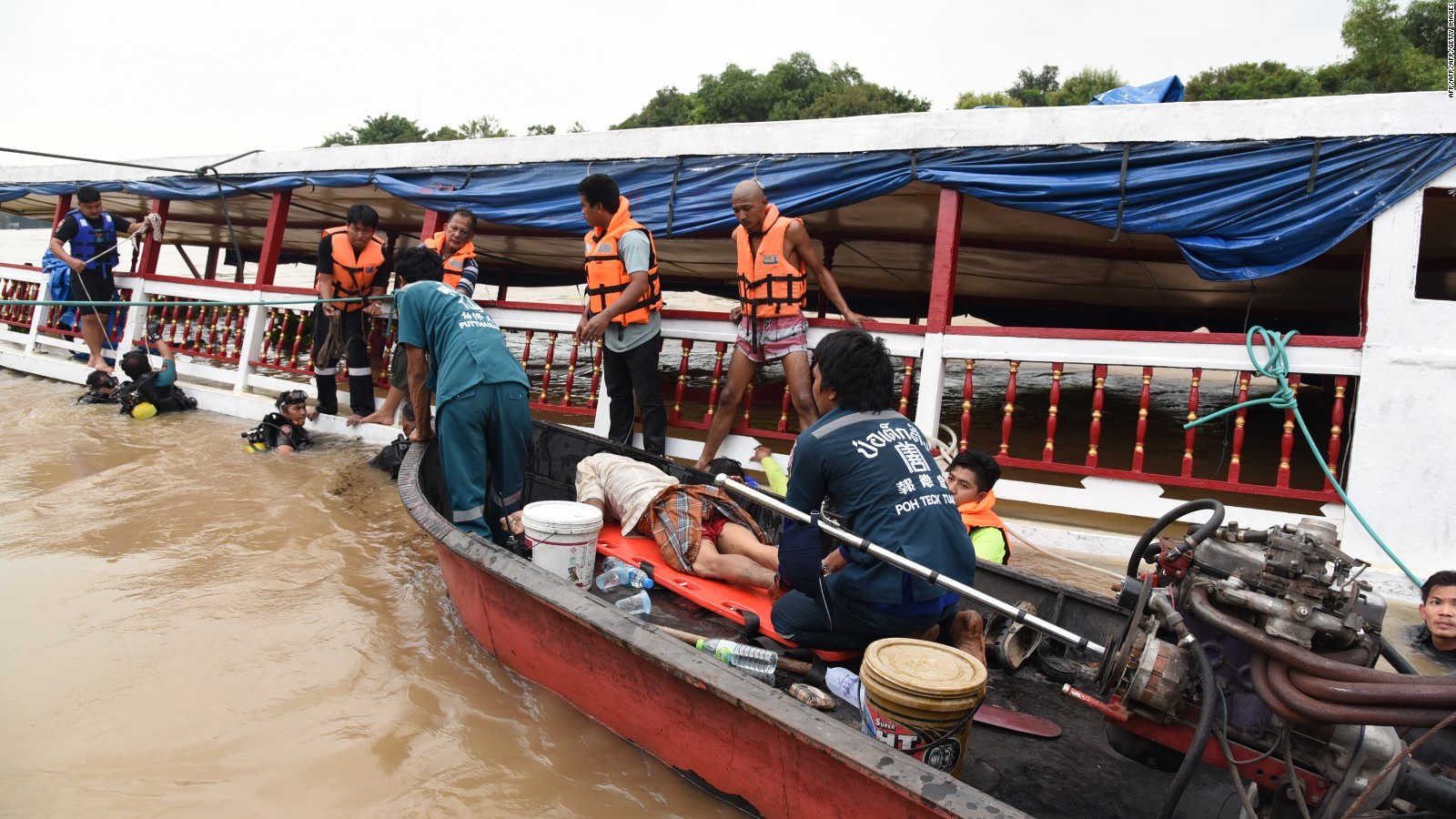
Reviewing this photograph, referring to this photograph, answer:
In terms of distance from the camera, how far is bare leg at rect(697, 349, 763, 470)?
5.79 m

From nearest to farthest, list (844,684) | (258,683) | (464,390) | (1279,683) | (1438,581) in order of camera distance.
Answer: (1279,683)
(844,684)
(258,683)
(1438,581)
(464,390)

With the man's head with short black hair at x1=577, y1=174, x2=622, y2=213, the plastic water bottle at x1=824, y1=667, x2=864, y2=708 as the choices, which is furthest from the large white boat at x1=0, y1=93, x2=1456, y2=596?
the plastic water bottle at x1=824, y1=667, x2=864, y2=708

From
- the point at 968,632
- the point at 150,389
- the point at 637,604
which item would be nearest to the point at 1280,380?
the point at 968,632

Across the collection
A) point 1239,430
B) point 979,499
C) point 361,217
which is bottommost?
point 979,499

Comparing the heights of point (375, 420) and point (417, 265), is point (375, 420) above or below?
below

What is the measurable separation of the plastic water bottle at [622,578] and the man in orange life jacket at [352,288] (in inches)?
172

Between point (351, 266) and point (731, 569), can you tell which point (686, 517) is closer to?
point (731, 569)

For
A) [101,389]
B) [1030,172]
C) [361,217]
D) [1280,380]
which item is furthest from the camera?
[101,389]

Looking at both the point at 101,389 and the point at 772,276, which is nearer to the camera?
the point at 772,276

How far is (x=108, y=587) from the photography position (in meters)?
4.44

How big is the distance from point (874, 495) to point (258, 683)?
103 inches

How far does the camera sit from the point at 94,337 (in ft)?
31.4

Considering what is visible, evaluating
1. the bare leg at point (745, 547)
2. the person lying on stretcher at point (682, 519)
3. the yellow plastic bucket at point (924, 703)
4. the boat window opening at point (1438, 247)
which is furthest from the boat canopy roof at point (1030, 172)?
the yellow plastic bucket at point (924, 703)

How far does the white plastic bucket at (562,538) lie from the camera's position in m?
3.77
